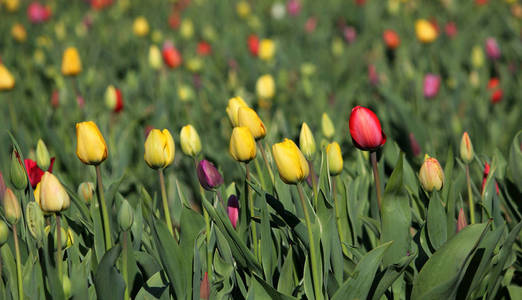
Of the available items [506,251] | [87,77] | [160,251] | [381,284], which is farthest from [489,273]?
[87,77]

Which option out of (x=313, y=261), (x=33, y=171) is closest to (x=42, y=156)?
(x=33, y=171)

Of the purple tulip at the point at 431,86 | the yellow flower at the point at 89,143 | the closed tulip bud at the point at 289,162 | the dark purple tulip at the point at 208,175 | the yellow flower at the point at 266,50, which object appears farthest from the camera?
the yellow flower at the point at 266,50

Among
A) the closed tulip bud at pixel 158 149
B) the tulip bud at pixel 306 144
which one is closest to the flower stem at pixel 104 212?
the closed tulip bud at pixel 158 149

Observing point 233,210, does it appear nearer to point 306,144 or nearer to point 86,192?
point 306,144

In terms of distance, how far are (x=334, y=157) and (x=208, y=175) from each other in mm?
295

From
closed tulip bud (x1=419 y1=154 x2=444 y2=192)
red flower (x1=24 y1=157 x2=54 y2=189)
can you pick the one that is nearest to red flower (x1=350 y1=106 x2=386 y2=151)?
closed tulip bud (x1=419 y1=154 x2=444 y2=192)

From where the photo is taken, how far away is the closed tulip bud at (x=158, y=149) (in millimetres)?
1306

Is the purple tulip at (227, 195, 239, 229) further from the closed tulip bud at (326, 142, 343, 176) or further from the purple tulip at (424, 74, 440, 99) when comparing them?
the purple tulip at (424, 74, 440, 99)

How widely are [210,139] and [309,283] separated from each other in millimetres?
1436

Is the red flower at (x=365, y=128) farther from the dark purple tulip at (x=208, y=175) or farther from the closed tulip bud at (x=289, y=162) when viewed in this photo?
the dark purple tulip at (x=208, y=175)

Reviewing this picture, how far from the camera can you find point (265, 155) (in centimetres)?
147

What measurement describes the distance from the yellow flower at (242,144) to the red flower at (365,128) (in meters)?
0.23

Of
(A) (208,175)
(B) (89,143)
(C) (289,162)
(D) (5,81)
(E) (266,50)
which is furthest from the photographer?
(E) (266,50)

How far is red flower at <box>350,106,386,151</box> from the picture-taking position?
1.29 metres
